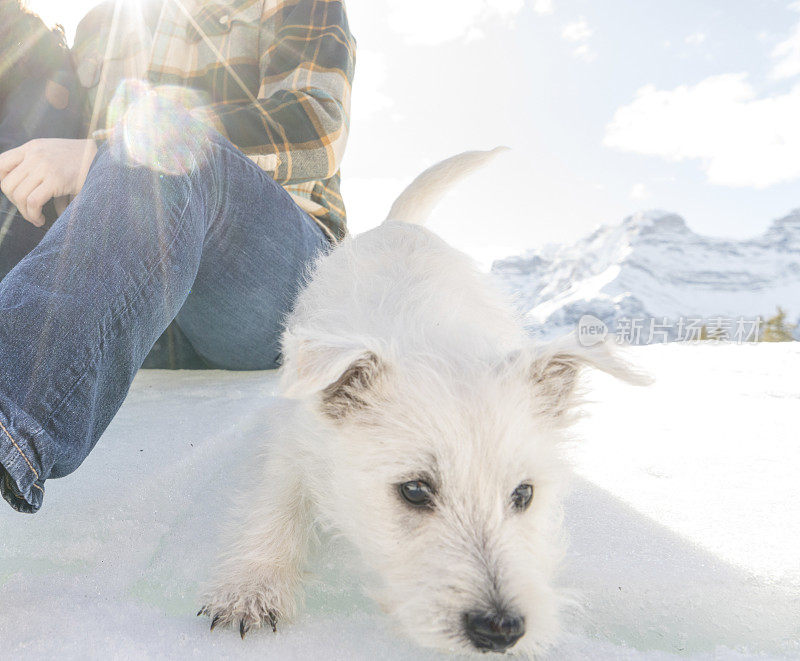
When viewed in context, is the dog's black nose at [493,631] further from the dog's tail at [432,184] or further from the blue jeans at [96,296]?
the dog's tail at [432,184]

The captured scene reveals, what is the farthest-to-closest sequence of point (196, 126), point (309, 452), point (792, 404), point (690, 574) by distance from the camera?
point (792, 404), point (196, 126), point (309, 452), point (690, 574)

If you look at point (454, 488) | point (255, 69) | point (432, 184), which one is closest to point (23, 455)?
point (454, 488)

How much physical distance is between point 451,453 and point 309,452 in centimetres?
59

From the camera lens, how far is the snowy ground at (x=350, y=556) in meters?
1.24

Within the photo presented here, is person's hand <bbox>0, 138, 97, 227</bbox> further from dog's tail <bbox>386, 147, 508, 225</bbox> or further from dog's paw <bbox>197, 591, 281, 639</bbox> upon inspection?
dog's tail <bbox>386, 147, 508, 225</bbox>

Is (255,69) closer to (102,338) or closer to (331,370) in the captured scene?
(102,338)

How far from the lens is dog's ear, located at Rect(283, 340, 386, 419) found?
1.34 meters

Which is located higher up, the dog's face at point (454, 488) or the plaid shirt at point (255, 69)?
the plaid shirt at point (255, 69)

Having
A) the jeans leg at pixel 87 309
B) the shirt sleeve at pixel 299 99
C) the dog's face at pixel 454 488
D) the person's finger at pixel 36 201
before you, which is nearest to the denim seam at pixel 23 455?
the jeans leg at pixel 87 309

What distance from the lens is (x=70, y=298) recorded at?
1380 mm

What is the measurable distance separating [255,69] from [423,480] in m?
3.15

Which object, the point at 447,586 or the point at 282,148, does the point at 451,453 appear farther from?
the point at 282,148

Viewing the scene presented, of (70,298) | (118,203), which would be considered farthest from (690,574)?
(118,203)

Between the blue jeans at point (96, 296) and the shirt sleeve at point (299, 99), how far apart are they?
463mm
